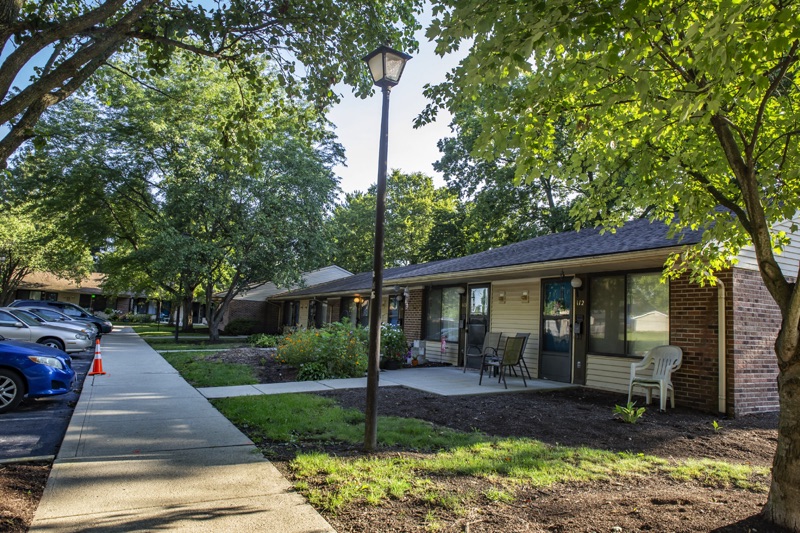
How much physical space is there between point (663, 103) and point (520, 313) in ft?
29.7

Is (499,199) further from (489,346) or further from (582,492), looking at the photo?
(582,492)

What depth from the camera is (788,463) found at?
3.06 m

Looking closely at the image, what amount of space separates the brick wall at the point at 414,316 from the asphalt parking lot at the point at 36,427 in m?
9.16

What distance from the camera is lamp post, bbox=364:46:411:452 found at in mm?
4988

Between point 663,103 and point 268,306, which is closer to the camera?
point 663,103

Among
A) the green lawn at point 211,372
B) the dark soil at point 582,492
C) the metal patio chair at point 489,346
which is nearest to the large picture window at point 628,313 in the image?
the dark soil at point 582,492

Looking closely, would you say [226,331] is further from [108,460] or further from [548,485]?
[548,485]

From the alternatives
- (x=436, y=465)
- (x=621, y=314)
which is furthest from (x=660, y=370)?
(x=436, y=465)

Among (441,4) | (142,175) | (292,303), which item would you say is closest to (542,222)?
(292,303)

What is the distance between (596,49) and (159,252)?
18.8 m

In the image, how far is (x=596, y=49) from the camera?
333 cm

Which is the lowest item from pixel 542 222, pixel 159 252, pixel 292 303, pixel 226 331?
pixel 226 331

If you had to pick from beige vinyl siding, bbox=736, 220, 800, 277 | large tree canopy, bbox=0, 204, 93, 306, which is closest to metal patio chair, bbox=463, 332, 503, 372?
beige vinyl siding, bbox=736, 220, 800, 277

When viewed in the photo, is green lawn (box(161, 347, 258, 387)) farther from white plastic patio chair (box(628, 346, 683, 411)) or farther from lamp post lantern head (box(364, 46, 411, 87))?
white plastic patio chair (box(628, 346, 683, 411))
